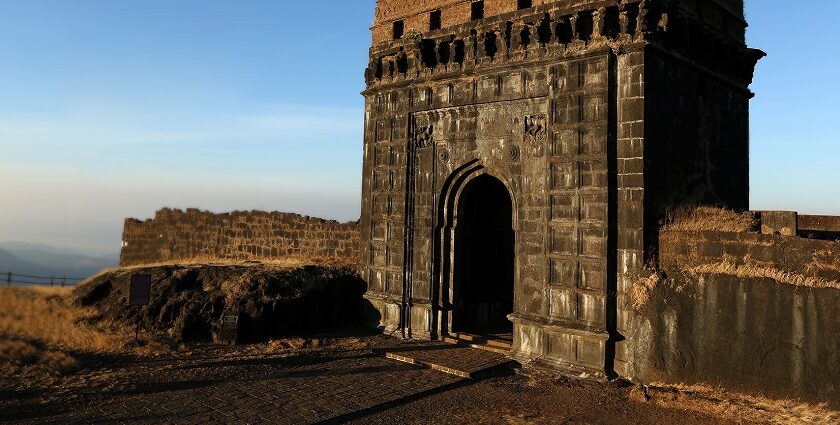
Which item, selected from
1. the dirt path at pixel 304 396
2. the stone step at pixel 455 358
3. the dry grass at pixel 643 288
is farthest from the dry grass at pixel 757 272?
the stone step at pixel 455 358

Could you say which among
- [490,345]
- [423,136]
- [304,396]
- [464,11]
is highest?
[464,11]

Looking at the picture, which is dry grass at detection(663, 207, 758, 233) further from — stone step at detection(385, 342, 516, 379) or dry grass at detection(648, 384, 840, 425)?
stone step at detection(385, 342, 516, 379)

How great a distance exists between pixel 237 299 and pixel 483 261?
6.03 metres

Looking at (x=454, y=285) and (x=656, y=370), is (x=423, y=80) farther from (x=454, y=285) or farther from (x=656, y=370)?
(x=656, y=370)

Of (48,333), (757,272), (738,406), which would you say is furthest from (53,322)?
(757,272)

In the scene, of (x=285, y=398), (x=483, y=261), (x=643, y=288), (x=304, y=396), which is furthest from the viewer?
(x=483, y=261)

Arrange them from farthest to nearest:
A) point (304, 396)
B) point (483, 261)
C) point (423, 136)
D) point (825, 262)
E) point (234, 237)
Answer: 1. point (234, 237)
2. point (483, 261)
3. point (423, 136)
4. point (304, 396)
5. point (825, 262)

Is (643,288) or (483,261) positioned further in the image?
(483,261)

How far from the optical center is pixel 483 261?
1473 centimetres

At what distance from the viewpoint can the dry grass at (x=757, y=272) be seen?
8160 mm

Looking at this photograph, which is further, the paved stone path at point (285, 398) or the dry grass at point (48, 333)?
the dry grass at point (48, 333)

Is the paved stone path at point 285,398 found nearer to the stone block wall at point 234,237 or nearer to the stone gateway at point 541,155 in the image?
the stone gateway at point 541,155

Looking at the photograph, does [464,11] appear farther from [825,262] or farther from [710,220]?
[825,262]

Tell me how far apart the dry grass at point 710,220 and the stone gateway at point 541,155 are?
0.38 m
